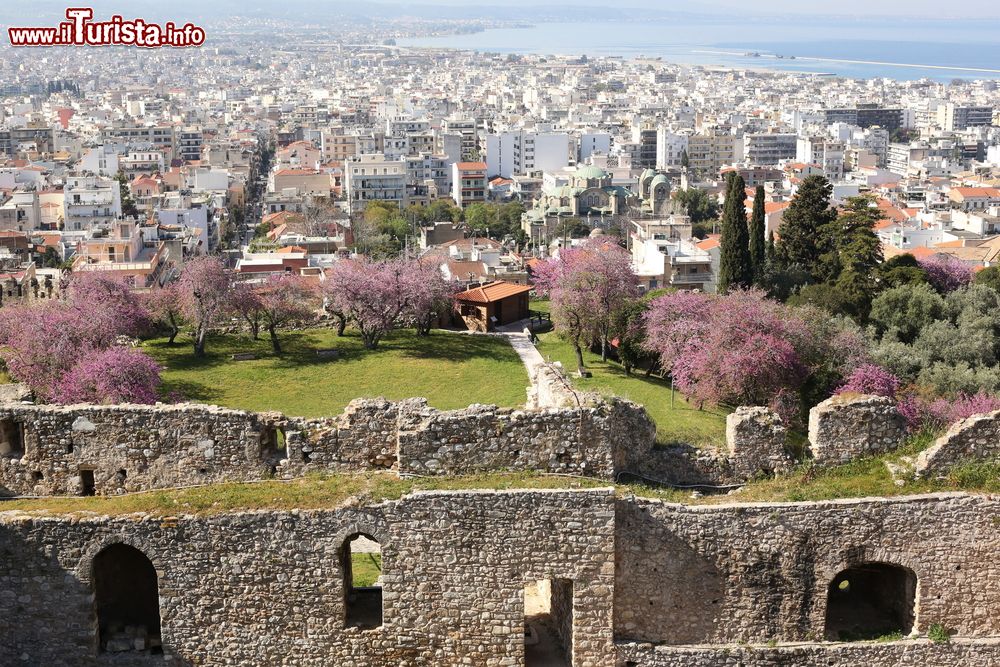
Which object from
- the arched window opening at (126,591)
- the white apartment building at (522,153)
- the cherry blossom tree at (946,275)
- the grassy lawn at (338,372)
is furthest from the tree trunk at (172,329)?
the white apartment building at (522,153)

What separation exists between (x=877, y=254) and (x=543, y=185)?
88933mm

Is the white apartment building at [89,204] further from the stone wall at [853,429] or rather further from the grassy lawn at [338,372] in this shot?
the stone wall at [853,429]

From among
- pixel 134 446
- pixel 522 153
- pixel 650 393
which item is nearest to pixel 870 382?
pixel 650 393

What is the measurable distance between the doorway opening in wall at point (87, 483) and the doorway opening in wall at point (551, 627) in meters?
5.08

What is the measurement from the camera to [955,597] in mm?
13867

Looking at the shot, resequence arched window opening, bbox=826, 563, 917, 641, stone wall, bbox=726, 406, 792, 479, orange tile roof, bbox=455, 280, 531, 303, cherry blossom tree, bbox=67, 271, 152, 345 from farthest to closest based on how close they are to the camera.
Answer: orange tile roof, bbox=455, 280, 531, 303 < cherry blossom tree, bbox=67, 271, 152, 345 < stone wall, bbox=726, 406, 792, 479 < arched window opening, bbox=826, 563, 917, 641

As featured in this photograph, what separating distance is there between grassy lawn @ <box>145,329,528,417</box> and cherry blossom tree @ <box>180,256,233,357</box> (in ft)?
2.12

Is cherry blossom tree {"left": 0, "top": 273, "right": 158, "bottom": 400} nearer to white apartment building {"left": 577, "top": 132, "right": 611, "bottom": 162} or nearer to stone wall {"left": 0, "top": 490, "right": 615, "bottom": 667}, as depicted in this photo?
stone wall {"left": 0, "top": 490, "right": 615, "bottom": 667}

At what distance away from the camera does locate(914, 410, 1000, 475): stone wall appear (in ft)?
47.2

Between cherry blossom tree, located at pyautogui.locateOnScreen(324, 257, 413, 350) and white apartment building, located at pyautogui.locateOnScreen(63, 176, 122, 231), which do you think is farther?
white apartment building, located at pyautogui.locateOnScreen(63, 176, 122, 231)

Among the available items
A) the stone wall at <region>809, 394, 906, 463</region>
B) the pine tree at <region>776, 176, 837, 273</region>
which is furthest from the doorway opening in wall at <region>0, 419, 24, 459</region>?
the pine tree at <region>776, 176, 837, 273</region>

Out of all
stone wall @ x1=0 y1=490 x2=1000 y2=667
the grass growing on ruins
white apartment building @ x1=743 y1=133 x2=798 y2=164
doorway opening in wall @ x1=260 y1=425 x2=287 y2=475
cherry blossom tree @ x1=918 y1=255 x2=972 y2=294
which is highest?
doorway opening in wall @ x1=260 y1=425 x2=287 y2=475

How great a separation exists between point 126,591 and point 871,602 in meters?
8.63

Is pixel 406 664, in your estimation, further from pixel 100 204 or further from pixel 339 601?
pixel 100 204
